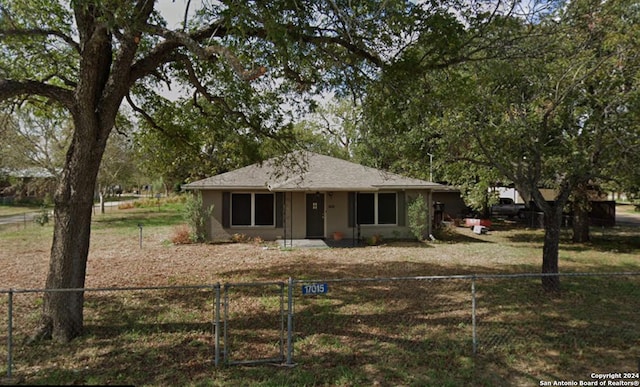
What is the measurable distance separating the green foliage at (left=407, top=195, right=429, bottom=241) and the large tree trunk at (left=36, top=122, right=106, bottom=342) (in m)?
13.6

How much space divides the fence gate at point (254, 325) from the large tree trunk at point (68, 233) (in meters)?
2.36

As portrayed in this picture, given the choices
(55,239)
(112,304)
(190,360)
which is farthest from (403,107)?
(112,304)

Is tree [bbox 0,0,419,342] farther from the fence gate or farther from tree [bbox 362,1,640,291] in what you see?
the fence gate

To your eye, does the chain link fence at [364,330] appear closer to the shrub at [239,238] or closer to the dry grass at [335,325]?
the dry grass at [335,325]

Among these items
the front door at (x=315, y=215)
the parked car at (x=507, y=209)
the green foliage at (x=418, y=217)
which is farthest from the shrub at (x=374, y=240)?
the parked car at (x=507, y=209)

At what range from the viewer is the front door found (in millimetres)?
17578

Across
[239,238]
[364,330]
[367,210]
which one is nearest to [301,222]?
[239,238]

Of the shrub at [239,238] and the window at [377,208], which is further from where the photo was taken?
the window at [377,208]

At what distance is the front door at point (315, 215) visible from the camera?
17578 millimetres

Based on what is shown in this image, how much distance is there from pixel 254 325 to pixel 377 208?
467 inches

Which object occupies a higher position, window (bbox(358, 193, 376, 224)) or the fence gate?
window (bbox(358, 193, 376, 224))

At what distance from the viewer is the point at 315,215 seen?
17734 millimetres

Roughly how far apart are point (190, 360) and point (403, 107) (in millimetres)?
5167

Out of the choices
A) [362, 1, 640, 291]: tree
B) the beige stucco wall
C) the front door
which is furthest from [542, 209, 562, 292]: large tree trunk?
the front door
